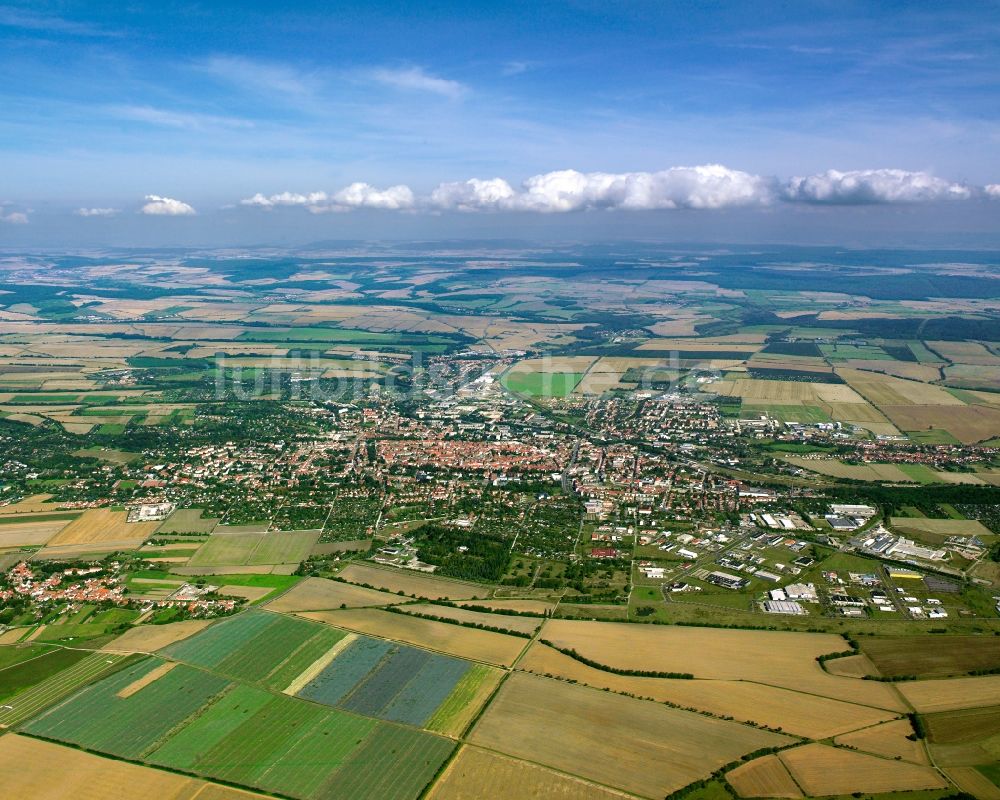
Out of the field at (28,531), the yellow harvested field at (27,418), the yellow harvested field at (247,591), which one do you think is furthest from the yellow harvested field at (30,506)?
the yellow harvested field at (27,418)

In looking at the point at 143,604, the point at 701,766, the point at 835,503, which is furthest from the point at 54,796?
the point at 835,503

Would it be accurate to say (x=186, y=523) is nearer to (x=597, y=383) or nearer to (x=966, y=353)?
(x=597, y=383)

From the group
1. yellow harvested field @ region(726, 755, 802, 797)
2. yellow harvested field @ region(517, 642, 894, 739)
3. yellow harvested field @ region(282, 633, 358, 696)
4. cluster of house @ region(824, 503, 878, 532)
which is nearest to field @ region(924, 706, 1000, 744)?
yellow harvested field @ region(517, 642, 894, 739)

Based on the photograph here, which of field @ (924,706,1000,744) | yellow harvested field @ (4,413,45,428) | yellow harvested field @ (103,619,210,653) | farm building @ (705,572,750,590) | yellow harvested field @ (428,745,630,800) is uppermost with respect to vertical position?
field @ (924,706,1000,744)

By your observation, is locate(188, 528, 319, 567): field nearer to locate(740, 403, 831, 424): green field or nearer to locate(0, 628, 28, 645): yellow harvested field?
locate(0, 628, 28, 645): yellow harvested field

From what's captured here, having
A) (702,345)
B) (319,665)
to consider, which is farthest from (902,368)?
(319,665)

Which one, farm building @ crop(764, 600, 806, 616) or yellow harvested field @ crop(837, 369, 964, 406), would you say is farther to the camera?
yellow harvested field @ crop(837, 369, 964, 406)
